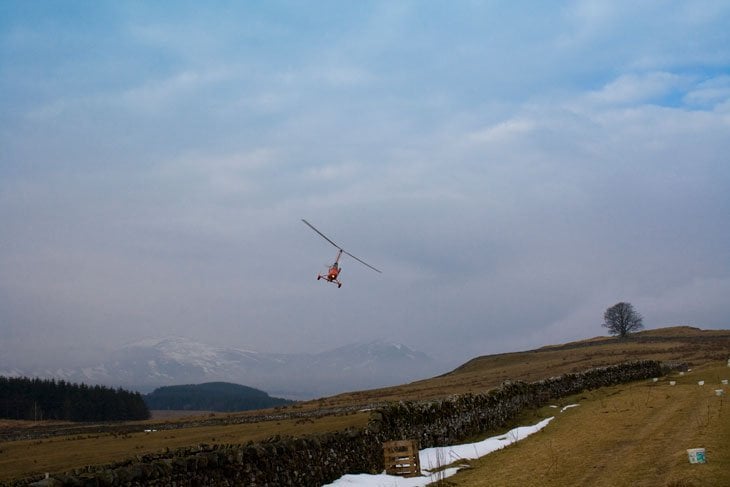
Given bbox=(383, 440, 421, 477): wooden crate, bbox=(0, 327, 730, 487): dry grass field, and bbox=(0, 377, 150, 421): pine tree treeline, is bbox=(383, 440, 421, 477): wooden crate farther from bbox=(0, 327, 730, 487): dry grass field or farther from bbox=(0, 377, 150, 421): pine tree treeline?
bbox=(0, 377, 150, 421): pine tree treeline

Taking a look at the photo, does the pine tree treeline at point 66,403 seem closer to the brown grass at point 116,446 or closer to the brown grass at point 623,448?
the brown grass at point 116,446

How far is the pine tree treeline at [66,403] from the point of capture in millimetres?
140625

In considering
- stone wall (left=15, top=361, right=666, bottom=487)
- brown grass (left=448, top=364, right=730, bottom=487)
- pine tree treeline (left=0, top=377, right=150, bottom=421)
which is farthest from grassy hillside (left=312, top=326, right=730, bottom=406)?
pine tree treeline (left=0, top=377, right=150, bottom=421)

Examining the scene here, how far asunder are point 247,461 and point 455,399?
14.9 meters

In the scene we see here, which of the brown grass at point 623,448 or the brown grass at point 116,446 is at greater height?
the brown grass at point 623,448

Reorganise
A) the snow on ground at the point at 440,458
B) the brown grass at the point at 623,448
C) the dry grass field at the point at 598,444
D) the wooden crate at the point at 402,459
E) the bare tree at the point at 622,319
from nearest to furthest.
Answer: the brown grass at the point at 623,448, the dry grass field at the point at 598,444, the snow on ground at the point at 440,458, the wooden crate at the point at 402,459, the bare tree at the point at 622,319

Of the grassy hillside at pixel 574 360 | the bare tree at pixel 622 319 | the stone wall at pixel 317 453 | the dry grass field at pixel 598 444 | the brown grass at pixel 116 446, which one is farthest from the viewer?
the bare tree at pixel 622 319

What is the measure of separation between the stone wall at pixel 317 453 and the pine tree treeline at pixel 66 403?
12322 centimetres

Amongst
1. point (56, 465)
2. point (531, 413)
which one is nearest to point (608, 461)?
point (531, 413)

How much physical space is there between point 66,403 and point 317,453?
142236mm

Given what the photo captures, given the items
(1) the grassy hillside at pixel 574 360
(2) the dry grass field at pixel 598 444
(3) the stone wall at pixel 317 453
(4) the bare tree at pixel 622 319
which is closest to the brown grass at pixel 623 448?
(2) the dry grass field at pixel 598 444

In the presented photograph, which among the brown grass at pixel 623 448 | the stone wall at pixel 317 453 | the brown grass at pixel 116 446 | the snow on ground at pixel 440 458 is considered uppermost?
the stone wall at pixel 317 453

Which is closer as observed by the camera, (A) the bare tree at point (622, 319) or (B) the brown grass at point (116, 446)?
(B) the brown grass at point (116, 446)

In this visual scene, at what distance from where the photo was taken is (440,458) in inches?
992
